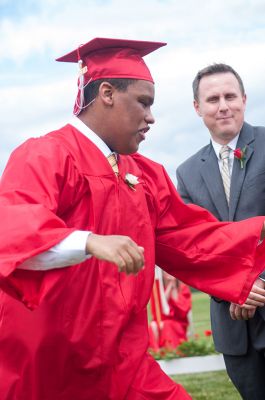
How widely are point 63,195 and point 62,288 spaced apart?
0.42m

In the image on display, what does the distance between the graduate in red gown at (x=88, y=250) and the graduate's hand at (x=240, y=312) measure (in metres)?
0.45

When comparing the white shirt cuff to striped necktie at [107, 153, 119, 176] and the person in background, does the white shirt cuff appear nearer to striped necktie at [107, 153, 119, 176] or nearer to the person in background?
striped necktie at [107, 153, 119, 176]

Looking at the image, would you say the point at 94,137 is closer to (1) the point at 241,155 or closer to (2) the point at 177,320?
(1) the point at 241,155

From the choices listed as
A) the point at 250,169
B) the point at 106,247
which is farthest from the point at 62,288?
the point at 250,169

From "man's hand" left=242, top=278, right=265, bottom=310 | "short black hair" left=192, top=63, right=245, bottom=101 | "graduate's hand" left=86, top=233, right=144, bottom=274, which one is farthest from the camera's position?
"short black hair" left=192, top=63, right=245, bottom=101

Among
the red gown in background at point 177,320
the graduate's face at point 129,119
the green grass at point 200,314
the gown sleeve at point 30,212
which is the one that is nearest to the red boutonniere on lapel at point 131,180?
the graduate's face at point 129,119

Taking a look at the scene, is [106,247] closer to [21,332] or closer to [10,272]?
[10,272]

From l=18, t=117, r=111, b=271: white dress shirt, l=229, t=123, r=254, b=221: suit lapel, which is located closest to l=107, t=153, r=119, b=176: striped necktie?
l=18, t=117, r=111, b=271: white dress shirt

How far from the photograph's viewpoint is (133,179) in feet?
15.3

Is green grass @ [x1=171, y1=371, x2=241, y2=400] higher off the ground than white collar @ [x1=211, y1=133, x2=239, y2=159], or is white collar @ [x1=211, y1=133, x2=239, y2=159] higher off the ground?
white collar @ [x1=211, y1=133, x2=239, y2=159]

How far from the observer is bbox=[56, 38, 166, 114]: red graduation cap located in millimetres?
4680

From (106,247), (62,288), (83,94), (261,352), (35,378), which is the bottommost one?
(261,352)

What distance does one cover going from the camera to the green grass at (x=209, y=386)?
9.23 meters

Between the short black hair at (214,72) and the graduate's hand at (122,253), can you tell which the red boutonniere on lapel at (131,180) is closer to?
the graduate's hand at (122,253)
